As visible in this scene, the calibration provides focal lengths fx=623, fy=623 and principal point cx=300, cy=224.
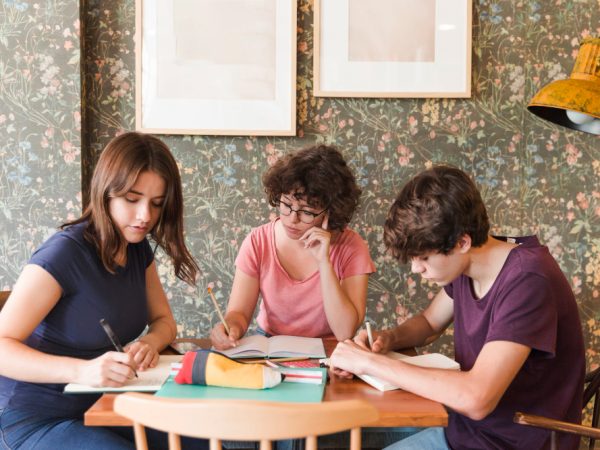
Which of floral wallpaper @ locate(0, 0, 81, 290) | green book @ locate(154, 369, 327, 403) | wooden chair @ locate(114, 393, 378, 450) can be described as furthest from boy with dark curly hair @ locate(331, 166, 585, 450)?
floral wallpaper @ locate(0, 0, 81, 290)

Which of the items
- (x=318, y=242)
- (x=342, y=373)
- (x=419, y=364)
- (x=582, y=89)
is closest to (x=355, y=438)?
(x=342, y=373)

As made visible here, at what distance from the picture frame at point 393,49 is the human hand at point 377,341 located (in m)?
1.25

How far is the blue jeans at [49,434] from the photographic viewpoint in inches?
55.1

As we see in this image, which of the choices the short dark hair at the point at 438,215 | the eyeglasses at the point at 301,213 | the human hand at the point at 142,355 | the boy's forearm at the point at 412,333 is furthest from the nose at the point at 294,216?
the human hand at the point at 142,355

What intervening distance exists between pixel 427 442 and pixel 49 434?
91 centimetres

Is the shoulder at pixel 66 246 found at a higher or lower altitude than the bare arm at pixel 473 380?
higher

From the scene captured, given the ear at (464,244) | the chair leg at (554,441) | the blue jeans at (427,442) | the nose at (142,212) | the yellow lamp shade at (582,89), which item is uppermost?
the yellow lamp shade at (582,89)

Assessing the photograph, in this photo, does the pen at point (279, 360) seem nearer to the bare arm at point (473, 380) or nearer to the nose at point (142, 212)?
the bare arm at point (473, 380)

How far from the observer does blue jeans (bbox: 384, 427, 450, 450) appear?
156cm

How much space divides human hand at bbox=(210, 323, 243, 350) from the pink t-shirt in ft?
0.82

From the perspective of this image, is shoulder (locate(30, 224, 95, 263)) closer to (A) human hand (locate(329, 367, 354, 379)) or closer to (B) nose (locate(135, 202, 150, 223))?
(B) nose (locate(135, 202, 150, 223))

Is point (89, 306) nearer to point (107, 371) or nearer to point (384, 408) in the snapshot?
point (107, 371)

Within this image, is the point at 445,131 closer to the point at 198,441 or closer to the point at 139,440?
the point at 198,441

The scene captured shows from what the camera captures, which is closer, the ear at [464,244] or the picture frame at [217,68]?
the ear at [464,244]
